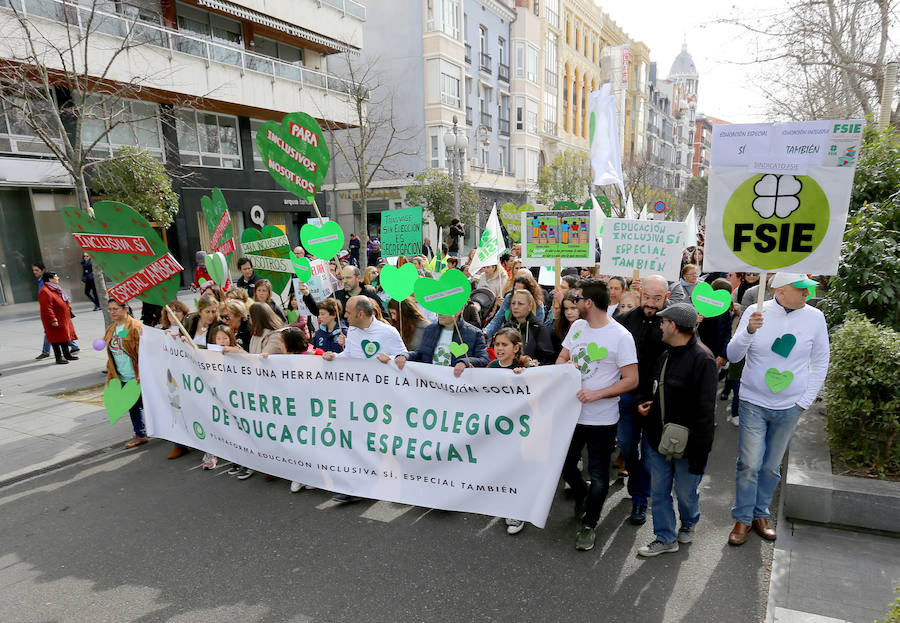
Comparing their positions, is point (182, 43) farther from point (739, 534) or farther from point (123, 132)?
point (739, 534)

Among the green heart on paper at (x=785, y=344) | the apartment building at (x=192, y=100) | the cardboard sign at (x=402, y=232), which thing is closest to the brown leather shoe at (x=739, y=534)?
the green heart on paper at (x=785, y=344)

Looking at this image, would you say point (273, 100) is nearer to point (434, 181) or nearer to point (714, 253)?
point (434, 181)

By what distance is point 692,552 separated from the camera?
3.76m

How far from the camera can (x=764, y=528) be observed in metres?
3.89

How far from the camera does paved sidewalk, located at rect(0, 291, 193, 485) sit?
5.84 meters

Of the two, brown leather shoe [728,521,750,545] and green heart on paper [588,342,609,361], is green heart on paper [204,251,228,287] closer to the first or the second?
green heart on paper [588,342,609,361]

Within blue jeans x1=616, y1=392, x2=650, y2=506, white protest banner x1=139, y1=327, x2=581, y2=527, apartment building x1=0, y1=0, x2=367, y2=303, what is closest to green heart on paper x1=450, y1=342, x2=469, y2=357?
white protest banner x1=139, y1=327, x2=581, y2=527

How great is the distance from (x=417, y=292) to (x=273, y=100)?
19.4 m

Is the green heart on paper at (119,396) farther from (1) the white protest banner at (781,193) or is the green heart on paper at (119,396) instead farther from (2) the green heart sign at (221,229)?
(1) the white protest banner at (781,193)

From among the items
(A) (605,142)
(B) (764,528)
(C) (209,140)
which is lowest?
(B) (764,528)

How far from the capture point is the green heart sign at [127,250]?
4797 millimetres

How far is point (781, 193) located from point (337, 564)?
4079 millimetres

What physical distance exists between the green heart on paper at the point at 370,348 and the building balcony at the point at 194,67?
11.1m

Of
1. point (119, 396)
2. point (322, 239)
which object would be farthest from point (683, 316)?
point (119, 396)
